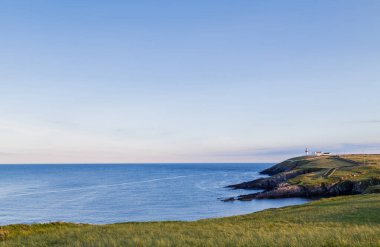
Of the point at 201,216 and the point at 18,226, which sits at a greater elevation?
the point at 18,226

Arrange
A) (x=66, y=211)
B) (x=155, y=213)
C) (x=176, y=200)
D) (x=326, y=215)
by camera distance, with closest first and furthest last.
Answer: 1. (x=326, y=215)
2. (x=155, y=213)
3. (x=66, y=211)
4. (x=176, y=200)

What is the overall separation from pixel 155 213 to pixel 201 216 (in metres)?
Result: 11.4

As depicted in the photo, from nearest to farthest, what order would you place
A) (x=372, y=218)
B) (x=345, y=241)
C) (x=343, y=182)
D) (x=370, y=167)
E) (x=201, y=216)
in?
(x=345, y=241) → (x=372, y=218) → (x=201, y=216) → (x=343, y=182) → (x=370, y=167)

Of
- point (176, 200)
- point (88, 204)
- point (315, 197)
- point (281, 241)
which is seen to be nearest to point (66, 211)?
point (88, 204)

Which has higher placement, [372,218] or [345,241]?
[345,241]

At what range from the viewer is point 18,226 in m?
33.1

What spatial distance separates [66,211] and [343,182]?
212 feet

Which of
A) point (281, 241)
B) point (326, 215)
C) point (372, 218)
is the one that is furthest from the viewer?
point (326, 215)

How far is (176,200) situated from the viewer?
3797 inches

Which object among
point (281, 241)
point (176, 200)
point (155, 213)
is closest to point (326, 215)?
point (281, 241)

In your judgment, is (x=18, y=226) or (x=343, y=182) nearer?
(x=18, y=226)

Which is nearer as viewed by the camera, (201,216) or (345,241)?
(345,241)

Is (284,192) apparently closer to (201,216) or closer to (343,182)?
(343,182)

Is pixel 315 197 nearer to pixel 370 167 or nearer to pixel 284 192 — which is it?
pixel 284 192
